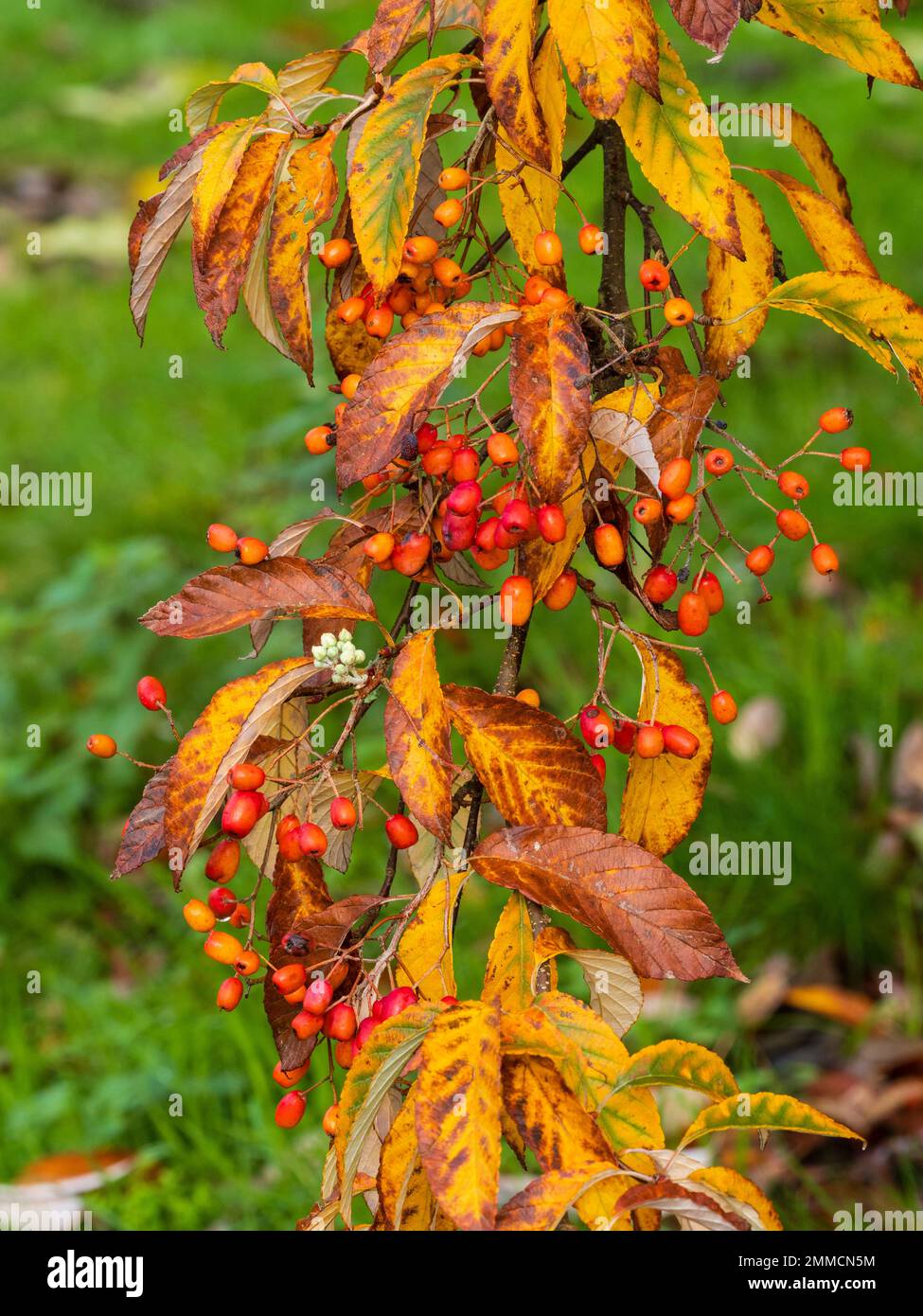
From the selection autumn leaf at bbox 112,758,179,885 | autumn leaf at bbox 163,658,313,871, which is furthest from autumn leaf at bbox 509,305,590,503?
autumn leaf at bbox 112,758,179,885

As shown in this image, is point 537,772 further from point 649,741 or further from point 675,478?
point 675,478

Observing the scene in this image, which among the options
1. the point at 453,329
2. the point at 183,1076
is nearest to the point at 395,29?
the point at 453,329

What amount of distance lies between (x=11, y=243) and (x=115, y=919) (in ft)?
11.3

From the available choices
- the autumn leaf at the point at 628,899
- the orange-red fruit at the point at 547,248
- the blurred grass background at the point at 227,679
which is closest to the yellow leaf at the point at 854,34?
the orange-red fruit at the point at 547,248

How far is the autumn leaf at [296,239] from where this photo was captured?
0.89 m

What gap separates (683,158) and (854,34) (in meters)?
0.15

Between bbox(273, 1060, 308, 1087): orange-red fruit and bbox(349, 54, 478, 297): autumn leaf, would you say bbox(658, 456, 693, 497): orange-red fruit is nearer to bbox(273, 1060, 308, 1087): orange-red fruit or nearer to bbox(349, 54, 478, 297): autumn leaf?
bbox(349, 54, 478, 297): autumn leaf

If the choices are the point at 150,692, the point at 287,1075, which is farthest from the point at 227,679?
the point at 287,1075

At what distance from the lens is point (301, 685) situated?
0.91 metres

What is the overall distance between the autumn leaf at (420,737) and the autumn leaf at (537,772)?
0.02 m

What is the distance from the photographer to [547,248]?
84 cm

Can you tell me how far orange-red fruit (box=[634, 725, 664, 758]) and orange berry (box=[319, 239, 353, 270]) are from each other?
1.25 ft
